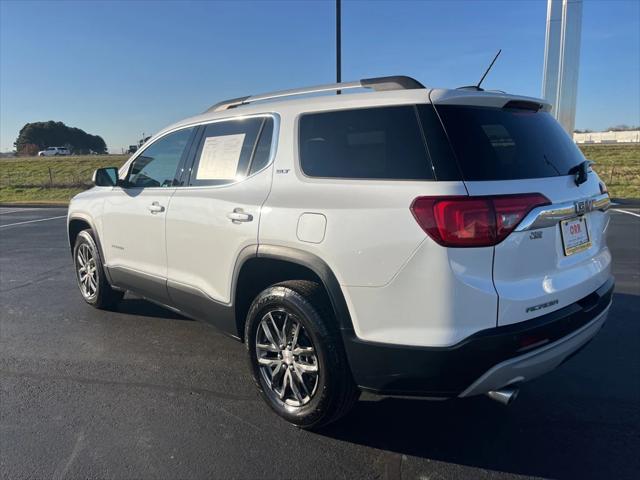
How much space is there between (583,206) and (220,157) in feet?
7.56

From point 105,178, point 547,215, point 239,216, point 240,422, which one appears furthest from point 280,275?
point 105,178

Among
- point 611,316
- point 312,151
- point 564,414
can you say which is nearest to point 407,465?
point 564,414

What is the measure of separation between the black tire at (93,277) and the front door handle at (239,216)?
7.47 ft

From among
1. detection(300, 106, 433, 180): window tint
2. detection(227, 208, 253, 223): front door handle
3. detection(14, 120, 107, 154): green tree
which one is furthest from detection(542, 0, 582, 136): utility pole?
detection(14, 120, 107, 154): green tree

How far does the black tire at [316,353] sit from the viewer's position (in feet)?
8.66

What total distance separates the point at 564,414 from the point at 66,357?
143 inches

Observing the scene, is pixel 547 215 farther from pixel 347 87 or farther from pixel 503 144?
pixel 347 87

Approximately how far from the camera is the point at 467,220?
2.24m

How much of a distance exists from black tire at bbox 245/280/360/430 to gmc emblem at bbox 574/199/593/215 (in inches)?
55.4

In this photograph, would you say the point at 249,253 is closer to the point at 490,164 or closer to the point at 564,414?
the point at 490,164

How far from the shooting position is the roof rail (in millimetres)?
2793

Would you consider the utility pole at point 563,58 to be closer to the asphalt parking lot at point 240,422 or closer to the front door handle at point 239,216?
the asphalt parking lot at point 240,422

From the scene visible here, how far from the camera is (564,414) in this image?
3.02 m

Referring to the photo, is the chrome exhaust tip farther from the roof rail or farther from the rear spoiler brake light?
the roof rail
